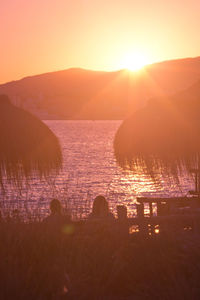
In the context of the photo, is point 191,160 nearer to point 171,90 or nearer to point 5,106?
point 5,106

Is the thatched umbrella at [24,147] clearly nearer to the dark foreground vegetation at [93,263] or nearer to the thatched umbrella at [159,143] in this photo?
the thatched umbrella at [159,143]

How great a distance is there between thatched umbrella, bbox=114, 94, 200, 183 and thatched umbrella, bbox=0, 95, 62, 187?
1.53 meters

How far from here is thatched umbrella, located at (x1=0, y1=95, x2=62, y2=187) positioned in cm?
977

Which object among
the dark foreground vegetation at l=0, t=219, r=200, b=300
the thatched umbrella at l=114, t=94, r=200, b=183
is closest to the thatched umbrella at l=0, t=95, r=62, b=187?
the thatched umbrella at l=114, t=94, r=200, b=183

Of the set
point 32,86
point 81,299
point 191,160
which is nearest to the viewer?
point 81,299

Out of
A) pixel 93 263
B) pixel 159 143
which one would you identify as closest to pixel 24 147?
pixel 159 143

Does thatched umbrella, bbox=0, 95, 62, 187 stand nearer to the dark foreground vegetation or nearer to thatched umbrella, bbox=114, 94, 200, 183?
thatched umbrella, bbox=114, 94, 200, 183

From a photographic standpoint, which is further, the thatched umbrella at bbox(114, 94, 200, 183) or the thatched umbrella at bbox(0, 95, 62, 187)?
the thatched umbrella at bbox(0, 95, 62, 187)

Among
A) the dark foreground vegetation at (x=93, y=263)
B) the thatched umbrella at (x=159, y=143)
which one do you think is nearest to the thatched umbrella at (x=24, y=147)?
the thatched umbrella at (x=159, y=143)

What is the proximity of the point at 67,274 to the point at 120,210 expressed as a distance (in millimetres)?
1829

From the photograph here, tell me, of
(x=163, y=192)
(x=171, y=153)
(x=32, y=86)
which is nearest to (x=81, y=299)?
(x=171, y=153)

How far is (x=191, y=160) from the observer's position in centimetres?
971

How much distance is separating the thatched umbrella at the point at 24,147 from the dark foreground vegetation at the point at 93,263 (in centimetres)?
183

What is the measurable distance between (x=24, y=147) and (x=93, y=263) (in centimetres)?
335
